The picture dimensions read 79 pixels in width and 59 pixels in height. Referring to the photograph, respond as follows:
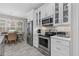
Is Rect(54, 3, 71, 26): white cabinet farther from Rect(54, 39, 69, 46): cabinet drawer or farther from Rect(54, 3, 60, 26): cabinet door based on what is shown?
Rect(54, 39, 69, 46): cabinet drawer

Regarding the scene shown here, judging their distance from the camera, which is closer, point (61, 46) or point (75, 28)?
point (75, 28)

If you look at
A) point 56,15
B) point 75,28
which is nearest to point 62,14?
point 56,15

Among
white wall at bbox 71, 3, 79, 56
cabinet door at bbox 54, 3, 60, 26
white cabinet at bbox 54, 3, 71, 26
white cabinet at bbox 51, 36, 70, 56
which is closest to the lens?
white wall at bbox 71, 3, 79, 56

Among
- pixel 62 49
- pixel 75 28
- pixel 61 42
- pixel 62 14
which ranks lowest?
pixel 62 49

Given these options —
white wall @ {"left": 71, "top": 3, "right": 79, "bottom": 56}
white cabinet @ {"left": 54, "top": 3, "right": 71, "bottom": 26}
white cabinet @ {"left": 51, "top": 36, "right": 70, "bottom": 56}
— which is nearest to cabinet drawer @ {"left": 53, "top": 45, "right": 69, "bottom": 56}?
white cabinet @ {"left": 51, "top": 36, "right": 70, "bottom": 56}

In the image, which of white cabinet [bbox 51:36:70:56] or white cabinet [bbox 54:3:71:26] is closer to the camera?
white cabinet [bbox 51:36:70:56]

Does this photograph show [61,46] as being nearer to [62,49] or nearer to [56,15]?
[62,49]

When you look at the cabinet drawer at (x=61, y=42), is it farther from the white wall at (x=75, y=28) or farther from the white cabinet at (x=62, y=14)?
the white wall at (x=75, y=28)

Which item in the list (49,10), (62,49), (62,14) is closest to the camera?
(62,49)

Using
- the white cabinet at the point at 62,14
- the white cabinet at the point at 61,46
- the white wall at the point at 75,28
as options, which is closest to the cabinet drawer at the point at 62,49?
the white cabinet at the point at 61,46

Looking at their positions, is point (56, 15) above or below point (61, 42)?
above

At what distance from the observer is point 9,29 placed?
276 inches

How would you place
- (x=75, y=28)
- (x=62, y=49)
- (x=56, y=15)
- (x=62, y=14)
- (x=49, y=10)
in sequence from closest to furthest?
(x=75, y=28)
(x=62, y=49)
(x=62, y=14)
(x=56, y=15)
(x=49, y=10)

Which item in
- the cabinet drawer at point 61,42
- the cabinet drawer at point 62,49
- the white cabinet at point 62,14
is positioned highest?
the white cabinet at point 62,14
